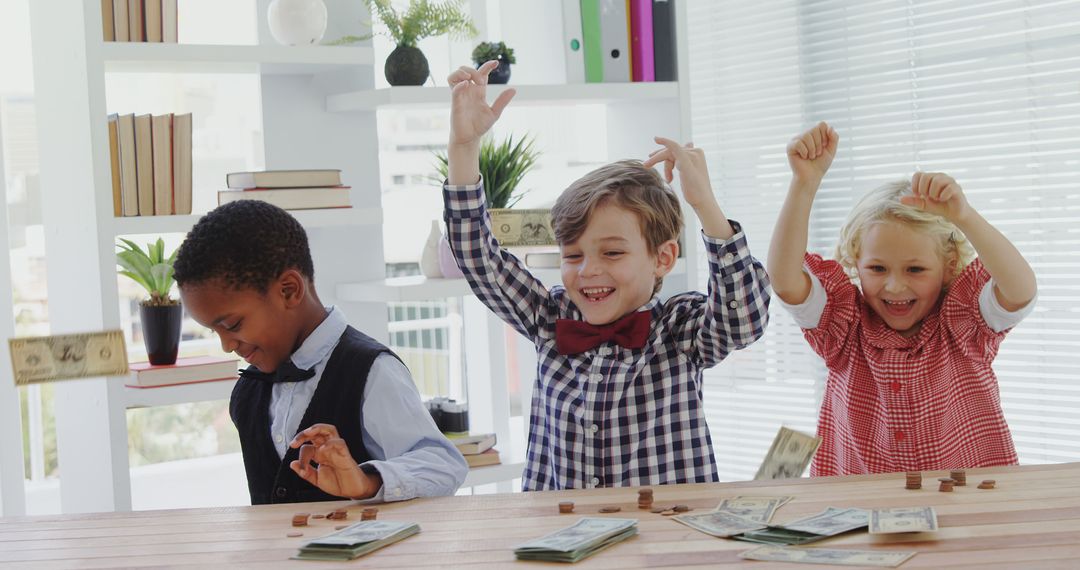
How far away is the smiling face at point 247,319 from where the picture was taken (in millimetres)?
1827

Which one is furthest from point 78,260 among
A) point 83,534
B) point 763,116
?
point 763,116

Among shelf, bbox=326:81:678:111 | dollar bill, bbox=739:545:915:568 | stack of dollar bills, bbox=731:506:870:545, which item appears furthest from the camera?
shelf, bbox=326:81:678:111

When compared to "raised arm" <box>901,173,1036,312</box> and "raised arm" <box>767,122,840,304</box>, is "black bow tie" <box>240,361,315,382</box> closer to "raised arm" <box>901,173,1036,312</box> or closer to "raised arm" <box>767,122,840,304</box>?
"raised arm" <box>767,122,840,304</box>

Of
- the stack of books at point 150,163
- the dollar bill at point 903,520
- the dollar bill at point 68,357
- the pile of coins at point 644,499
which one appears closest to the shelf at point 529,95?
the stack of books at point 150,163

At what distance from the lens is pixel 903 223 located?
2209 millimetres

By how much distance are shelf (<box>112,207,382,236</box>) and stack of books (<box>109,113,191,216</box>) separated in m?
0.04

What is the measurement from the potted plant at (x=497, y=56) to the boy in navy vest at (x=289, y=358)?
3.97 ft

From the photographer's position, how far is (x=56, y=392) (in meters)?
2.87

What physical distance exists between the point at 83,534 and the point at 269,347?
0.43m

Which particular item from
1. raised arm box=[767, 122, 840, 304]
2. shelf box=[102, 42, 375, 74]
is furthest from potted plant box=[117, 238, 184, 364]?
raised arm box=[767, 122, 840, 304]

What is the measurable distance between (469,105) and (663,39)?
56.8 inches

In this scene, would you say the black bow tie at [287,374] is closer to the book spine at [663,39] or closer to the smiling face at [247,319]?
the smiling face at [247,319]

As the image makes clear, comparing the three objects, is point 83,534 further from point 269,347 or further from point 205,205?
point 205,205

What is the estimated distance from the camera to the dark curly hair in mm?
1833
